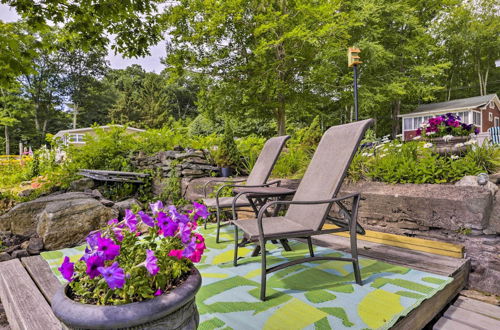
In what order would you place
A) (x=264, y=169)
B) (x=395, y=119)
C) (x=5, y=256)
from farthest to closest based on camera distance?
1. (x=395, y=119)
2. (x=264, y=169)
3. (x=5, y=256)

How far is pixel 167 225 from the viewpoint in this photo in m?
1.14

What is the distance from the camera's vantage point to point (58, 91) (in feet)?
93.9

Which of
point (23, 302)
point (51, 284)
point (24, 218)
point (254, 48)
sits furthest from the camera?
point (254, 48)

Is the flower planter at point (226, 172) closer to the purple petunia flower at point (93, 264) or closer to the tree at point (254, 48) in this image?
the purple petunia flower at point (93, 264)

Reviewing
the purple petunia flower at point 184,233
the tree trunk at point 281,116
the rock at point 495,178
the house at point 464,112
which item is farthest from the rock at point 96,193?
the house at point 464,112

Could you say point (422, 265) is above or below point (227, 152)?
below

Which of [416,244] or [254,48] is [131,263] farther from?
[254,48]

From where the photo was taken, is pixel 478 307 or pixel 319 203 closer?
pixel 319 203

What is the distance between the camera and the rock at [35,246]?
3.50 m

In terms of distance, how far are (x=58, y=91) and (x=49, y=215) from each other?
3063cm

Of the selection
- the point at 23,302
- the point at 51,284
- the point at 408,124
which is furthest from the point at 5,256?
the point at 408,124

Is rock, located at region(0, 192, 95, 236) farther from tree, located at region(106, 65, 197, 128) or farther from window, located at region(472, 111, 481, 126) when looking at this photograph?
tree, located at region(106, 65, 197, 128)

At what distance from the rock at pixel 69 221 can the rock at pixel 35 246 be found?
0.15ft

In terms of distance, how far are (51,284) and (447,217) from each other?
3.19 m
